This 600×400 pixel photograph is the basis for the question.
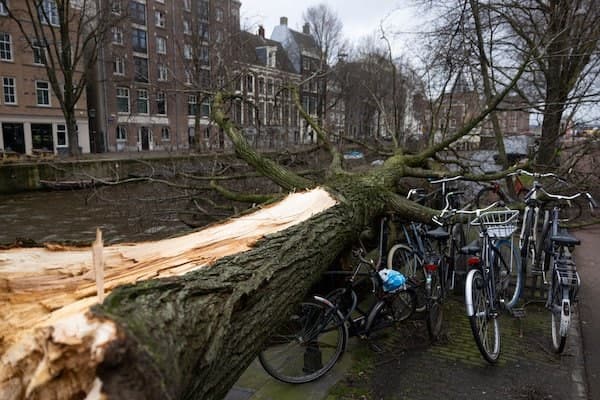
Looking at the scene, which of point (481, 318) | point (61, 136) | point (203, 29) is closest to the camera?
point (481, 318)

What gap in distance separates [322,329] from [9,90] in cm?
3066

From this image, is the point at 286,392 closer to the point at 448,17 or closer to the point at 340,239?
the point at 340,239

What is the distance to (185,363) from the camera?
157cm

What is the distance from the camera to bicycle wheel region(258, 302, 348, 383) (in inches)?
140

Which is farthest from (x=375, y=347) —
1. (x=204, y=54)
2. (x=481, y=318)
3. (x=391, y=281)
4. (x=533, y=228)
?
(x=204, y=54)

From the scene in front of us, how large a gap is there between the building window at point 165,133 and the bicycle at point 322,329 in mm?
36279

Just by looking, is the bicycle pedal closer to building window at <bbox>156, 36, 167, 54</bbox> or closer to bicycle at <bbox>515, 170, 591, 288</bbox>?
bicycle at <bbox>515, 170, 591, 288</bbox>

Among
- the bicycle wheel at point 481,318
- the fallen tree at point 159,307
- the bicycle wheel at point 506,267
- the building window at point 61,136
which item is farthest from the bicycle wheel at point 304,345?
the building window at point 61,136

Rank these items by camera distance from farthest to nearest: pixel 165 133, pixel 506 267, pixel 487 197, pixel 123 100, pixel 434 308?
pixel 165 133, pixel 123 100, pixel 487 197, pixel 506 267, pixel 434 308

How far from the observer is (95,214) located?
14.4 metres

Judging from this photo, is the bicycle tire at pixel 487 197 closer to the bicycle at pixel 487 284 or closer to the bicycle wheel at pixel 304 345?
the bicycle at pixel 487 284

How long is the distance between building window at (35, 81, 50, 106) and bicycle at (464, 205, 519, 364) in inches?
1224

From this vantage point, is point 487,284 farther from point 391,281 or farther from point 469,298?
point 391,281

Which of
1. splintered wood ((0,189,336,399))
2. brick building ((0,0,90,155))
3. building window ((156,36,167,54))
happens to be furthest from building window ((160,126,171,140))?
splintered wood ((0,189,336,399))
